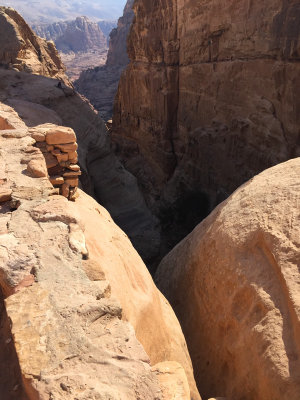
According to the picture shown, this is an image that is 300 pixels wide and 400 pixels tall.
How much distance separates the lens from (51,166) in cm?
535

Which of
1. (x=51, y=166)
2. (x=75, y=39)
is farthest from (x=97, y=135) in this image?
(x=75, y=39)

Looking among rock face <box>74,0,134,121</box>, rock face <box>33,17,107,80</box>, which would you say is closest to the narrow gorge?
rock face <box>74,0,134,121</box>

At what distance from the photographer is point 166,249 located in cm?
1162

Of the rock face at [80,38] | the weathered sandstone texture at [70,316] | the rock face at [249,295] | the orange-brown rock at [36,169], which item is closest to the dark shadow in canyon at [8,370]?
the weathered sandstone texture at [70,316]

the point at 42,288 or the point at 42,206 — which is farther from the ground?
the point at 42,206

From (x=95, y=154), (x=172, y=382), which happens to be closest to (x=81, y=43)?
(x=95, y=154)

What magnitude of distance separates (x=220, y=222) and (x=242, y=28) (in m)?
8.68

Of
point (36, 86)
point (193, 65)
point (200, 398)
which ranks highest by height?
point (193, 65)

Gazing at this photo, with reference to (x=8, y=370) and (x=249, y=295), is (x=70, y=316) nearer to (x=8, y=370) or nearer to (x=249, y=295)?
(x=8, y=370)

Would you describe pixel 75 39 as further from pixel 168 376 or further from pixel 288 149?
pixel 168 376

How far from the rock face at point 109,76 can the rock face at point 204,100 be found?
24826mm

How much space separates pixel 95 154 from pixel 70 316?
9.42 metres

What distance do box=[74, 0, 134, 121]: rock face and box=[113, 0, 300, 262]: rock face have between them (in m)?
24.8

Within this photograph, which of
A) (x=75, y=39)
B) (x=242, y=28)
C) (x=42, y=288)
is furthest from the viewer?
(x=75, y=39)
